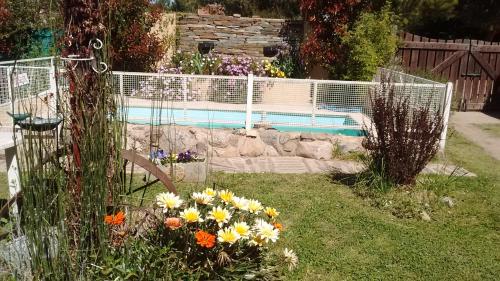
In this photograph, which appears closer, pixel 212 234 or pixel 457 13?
pixel 212 234

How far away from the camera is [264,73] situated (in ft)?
36.8

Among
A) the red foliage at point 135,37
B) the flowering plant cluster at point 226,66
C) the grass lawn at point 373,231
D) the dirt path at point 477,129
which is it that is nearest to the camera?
the grass lawn at point 373,231

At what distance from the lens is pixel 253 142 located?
6.80 metres

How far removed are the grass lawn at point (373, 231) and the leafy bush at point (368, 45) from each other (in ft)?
12.7

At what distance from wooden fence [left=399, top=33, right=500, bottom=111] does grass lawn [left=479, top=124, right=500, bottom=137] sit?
152 centimetres

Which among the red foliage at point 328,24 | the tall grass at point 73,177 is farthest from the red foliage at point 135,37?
the tall grass at point 73,177

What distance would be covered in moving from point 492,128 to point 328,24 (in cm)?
392

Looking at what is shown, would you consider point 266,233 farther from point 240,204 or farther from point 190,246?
point 190,246

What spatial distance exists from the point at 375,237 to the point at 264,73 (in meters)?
7.56

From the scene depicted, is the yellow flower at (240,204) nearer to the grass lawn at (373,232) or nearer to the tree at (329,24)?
the grass lawn at (373,232)

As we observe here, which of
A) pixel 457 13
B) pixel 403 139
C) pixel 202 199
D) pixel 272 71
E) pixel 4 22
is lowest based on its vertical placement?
pixel 202 199

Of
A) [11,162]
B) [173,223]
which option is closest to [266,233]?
[173,223]

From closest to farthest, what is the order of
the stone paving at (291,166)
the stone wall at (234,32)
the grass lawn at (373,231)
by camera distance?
the grass lawn at (373,231), the stone paving at (291,166), the stone wall at (234,32)

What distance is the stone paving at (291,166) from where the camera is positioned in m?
6.05
